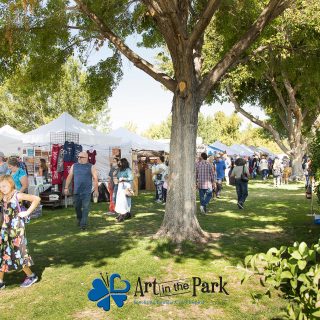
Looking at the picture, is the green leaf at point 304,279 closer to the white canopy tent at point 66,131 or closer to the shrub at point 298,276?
the shrub at point 298,276

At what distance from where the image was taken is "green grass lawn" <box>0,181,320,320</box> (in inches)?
179

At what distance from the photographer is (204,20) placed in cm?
753

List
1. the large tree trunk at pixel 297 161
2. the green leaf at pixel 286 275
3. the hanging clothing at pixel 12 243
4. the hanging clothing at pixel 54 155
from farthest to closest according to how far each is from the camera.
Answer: the large tree trunk at pixel 297 161 < the hanging clothing at pixel 54 155 < the hanging clothing at pixel 12 243 < the green leaf at pixel 286 275

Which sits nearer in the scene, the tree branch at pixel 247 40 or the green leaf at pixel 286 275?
the green leaf at pixel 286 275

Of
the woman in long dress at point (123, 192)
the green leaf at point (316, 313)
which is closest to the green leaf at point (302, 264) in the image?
the green leaf at point (316, 313)

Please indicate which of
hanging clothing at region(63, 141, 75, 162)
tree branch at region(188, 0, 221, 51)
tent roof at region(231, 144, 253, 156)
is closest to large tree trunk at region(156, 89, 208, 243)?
tree branch at region(188, 0, 221, 51)

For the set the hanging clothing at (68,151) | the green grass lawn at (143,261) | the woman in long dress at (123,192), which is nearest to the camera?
the green grass lawn at (143,261)

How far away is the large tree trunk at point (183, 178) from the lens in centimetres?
774

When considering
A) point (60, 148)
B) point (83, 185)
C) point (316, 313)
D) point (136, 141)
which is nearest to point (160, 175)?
point (60, 148)

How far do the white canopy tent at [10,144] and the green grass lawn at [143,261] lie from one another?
16.1 feet

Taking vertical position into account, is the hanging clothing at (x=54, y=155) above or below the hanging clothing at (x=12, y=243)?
above

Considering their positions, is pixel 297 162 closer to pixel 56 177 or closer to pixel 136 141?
pixel 136 141

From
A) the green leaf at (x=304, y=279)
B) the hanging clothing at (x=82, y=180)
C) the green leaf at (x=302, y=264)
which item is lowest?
the green leaf at (x=304, y=279)

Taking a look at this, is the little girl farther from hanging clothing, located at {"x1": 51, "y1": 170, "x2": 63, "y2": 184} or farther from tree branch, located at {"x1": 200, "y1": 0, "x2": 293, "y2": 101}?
hanging clothing, located at {"x1": 51, "y1": 170, "x2": 63, "y2": 184}
